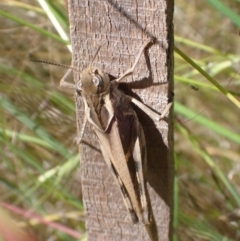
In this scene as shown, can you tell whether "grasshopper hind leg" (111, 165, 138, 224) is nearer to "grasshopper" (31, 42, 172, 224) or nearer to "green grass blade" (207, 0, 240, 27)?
"grasshopper" (31, 42, 172, 224)

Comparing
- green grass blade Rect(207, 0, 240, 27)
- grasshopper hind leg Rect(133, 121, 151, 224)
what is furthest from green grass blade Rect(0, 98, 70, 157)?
green grass blade Rect(207, 0, 240, 27)

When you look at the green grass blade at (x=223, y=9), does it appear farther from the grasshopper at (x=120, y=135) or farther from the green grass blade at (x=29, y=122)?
the green grass blade at (x=29, y=122)

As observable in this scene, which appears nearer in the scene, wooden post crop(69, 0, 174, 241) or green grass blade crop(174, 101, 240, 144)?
wooden post crop(69, 0, 174, 241)

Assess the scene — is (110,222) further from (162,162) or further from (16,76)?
(16,76)

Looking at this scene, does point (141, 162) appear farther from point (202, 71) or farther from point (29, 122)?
point (29, 122)

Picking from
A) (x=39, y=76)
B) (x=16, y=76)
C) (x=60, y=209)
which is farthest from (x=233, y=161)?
(x=16, y=76)

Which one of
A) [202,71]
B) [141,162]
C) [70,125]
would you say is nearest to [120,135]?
[141,162]

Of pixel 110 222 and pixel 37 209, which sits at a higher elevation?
pixel 110 222
